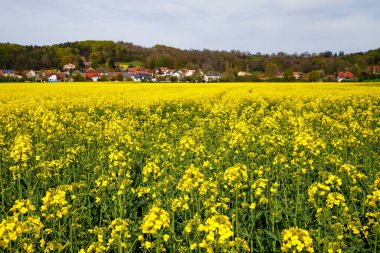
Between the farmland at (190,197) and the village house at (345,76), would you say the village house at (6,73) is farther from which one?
the farmland at (190,197)

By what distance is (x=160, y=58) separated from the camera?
10325cm

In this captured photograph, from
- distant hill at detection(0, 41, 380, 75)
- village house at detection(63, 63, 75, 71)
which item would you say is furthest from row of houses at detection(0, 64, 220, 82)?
distant hill at detection(0, 41, 380, 75)

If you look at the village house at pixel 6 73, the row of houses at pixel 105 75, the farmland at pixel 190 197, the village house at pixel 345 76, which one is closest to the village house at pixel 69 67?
the row of houses at pixel 105 75

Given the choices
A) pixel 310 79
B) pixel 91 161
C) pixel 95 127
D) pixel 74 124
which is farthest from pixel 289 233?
pixel 310 79

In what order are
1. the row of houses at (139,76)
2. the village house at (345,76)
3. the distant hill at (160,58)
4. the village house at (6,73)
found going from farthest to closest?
the distant hill at (160,58) < the village house at (6,73) < the village house at (345,76) < the row of houses at (139,76)

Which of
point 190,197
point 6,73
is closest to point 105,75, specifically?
point 6,73

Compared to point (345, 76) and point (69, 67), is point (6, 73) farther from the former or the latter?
point (345, 76)

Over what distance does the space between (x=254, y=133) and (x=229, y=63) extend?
93521 millimetres

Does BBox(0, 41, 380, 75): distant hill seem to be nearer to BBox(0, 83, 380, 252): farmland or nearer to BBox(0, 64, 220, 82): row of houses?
BBox(0, 64, 220, 82): row of houses

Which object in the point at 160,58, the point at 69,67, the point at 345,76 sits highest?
the point at 160,58

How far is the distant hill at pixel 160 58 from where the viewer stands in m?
84.9

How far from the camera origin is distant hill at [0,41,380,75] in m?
84.9

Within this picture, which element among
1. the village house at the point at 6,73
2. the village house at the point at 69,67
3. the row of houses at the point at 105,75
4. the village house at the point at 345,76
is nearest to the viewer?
the village house at the point at 345,76

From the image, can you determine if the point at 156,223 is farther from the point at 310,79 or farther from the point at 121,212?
the point at 310,79
